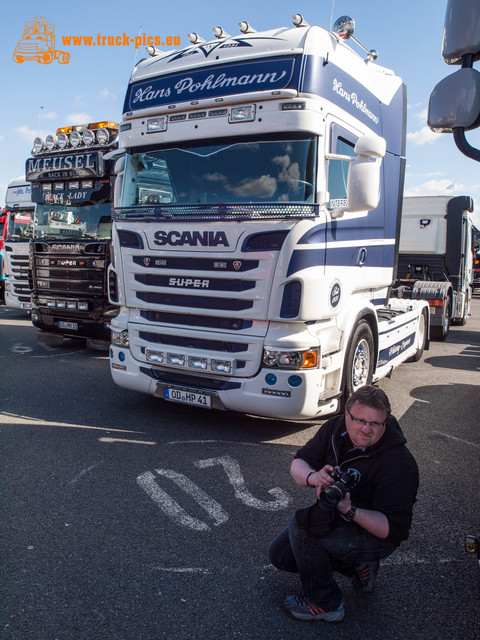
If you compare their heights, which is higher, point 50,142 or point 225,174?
point 50,142

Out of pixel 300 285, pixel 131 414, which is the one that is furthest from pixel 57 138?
pixel 300 285

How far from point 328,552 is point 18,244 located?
1150 centimetres

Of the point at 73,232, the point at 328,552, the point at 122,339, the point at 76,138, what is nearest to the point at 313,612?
the point at 328,552

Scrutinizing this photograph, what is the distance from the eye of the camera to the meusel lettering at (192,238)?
493 cm

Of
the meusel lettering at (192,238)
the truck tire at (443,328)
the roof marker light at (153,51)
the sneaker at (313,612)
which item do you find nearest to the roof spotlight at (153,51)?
the roof marker light at (153,51)

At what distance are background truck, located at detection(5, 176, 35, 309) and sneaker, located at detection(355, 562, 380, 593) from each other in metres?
10.5

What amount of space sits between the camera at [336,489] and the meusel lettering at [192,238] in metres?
2.78

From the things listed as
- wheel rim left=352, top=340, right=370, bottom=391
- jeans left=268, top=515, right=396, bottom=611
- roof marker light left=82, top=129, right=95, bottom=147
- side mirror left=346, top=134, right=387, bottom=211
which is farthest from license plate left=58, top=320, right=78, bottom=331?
jeans left=268, top=515, right=396, bottom=611

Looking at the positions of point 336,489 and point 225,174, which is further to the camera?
point 225,174

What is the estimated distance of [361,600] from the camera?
289 centimetres

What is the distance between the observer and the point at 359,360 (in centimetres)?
593

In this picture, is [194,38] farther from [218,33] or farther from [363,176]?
[363,176]

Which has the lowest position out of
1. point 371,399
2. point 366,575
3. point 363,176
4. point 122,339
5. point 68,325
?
point 366,575

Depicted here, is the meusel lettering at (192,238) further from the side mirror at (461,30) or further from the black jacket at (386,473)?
the side mirror at (461,30)
